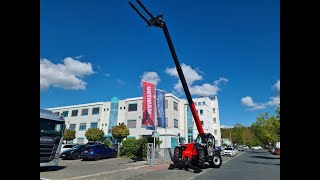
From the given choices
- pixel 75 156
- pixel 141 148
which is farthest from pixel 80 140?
pixel 141 148

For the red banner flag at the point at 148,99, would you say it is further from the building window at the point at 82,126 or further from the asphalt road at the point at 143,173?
the building window at the point at 82,126

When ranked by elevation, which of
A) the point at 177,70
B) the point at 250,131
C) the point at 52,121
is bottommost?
the point at 250,131

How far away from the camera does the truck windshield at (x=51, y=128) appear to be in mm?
13781

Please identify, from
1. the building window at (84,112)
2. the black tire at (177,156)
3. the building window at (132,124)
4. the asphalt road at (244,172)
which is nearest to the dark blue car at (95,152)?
the black tire at (177,156)

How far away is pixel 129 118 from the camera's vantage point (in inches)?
2031

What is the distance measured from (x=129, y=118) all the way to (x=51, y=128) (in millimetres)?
37375

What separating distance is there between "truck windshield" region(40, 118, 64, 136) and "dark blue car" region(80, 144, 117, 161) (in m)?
9.84

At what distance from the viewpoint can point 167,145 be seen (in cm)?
4497

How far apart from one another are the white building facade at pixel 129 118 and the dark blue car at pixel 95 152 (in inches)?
736

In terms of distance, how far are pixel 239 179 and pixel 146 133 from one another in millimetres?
36499
